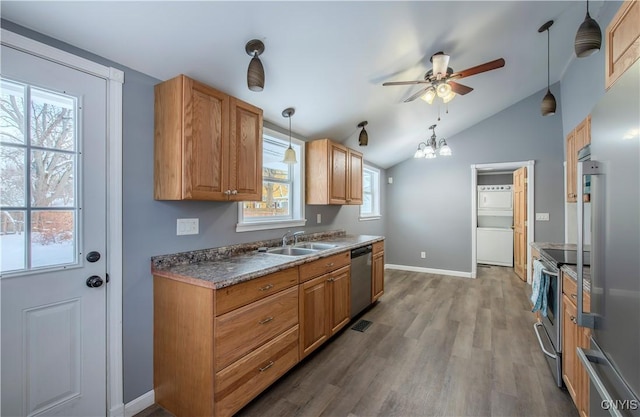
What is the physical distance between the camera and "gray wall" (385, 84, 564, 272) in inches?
181

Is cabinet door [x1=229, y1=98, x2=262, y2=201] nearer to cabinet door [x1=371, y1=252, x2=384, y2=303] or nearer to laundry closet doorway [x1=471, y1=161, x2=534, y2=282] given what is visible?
cabinet door [x1=371, y1=252, x2=384, y2=303]

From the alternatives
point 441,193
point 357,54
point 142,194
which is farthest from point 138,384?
point 441,193

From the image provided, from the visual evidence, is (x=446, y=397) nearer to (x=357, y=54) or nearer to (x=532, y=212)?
(x=357, y=54)

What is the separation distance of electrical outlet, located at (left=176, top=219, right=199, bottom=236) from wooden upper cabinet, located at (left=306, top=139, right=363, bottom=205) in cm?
157

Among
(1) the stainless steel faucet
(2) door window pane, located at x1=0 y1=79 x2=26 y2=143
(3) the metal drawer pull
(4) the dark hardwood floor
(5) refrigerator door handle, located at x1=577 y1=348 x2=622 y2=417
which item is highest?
(2) door window pane, located at x1=0 y1=79 x2=26 y2=143

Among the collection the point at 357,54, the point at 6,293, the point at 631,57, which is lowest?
the point at 6,293

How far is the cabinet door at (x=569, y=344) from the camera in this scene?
5.63 feet

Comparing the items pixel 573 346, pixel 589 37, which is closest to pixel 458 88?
pixel 589 37

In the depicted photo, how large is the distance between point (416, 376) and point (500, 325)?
162 cm

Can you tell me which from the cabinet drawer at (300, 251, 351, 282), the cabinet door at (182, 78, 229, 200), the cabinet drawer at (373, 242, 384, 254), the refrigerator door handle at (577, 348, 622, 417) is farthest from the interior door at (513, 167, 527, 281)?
the cabinet door at (182, 78, 229, 200)

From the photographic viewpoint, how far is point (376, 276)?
3.70m

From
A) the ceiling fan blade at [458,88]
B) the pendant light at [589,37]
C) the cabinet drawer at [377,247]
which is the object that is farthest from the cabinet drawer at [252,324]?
the pendant light at [589,37]

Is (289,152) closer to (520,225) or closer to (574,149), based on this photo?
(574,149)

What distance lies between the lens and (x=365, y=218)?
5070 millimetres
